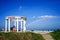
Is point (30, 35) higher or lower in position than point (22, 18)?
lower

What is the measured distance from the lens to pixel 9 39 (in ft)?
33.2

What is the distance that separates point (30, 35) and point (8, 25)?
21.1 feet

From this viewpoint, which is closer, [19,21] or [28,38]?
[28,38]

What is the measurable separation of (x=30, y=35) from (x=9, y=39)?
1.97 m

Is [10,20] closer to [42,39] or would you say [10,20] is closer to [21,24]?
[21,24]

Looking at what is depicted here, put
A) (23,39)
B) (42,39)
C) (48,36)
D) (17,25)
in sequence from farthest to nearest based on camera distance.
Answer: (17,25) < (48,36) < (42,39) < (23,39)

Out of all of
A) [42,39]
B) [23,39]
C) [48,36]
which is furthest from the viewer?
[48,36]

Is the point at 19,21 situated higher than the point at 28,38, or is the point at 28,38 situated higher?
the point at 19,21

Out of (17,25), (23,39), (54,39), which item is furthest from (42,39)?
(17,25)

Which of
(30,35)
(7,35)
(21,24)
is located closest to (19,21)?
(21,24)

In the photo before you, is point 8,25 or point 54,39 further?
point 8,25

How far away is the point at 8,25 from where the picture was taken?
17938 mm

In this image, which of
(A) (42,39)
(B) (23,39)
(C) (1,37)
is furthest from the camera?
(A) (42,39)

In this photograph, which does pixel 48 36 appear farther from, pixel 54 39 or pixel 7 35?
pixel 7 35
